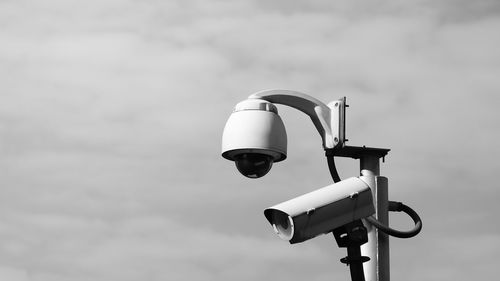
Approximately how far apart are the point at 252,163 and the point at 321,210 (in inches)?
33.7

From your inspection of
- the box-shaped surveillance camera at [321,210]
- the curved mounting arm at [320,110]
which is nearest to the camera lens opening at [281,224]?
the box-shaped surveillance camera at [321,210]

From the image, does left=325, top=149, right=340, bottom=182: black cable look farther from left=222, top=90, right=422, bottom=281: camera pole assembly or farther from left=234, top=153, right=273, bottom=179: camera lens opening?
left=234, top=153, right=273, bottom=179: camera lens opening

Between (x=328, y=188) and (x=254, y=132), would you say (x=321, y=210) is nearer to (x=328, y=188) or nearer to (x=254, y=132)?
(x=328, y=188)

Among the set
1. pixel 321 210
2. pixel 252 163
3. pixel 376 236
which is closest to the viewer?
pixel 321 210

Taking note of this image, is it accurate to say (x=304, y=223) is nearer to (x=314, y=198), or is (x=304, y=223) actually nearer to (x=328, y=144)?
(x=314, y=198)

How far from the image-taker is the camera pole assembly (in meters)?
7.07

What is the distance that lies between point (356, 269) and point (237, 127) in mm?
1328

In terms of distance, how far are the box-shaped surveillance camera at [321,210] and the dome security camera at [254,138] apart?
58 centimetres

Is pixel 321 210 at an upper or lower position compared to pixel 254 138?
lower

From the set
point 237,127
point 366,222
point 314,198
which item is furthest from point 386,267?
point 237,127

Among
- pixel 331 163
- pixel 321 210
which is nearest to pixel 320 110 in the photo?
pixel 331 163

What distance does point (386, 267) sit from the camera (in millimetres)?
7441

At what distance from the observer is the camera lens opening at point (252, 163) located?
7719mm

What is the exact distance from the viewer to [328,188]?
23.6 ft
